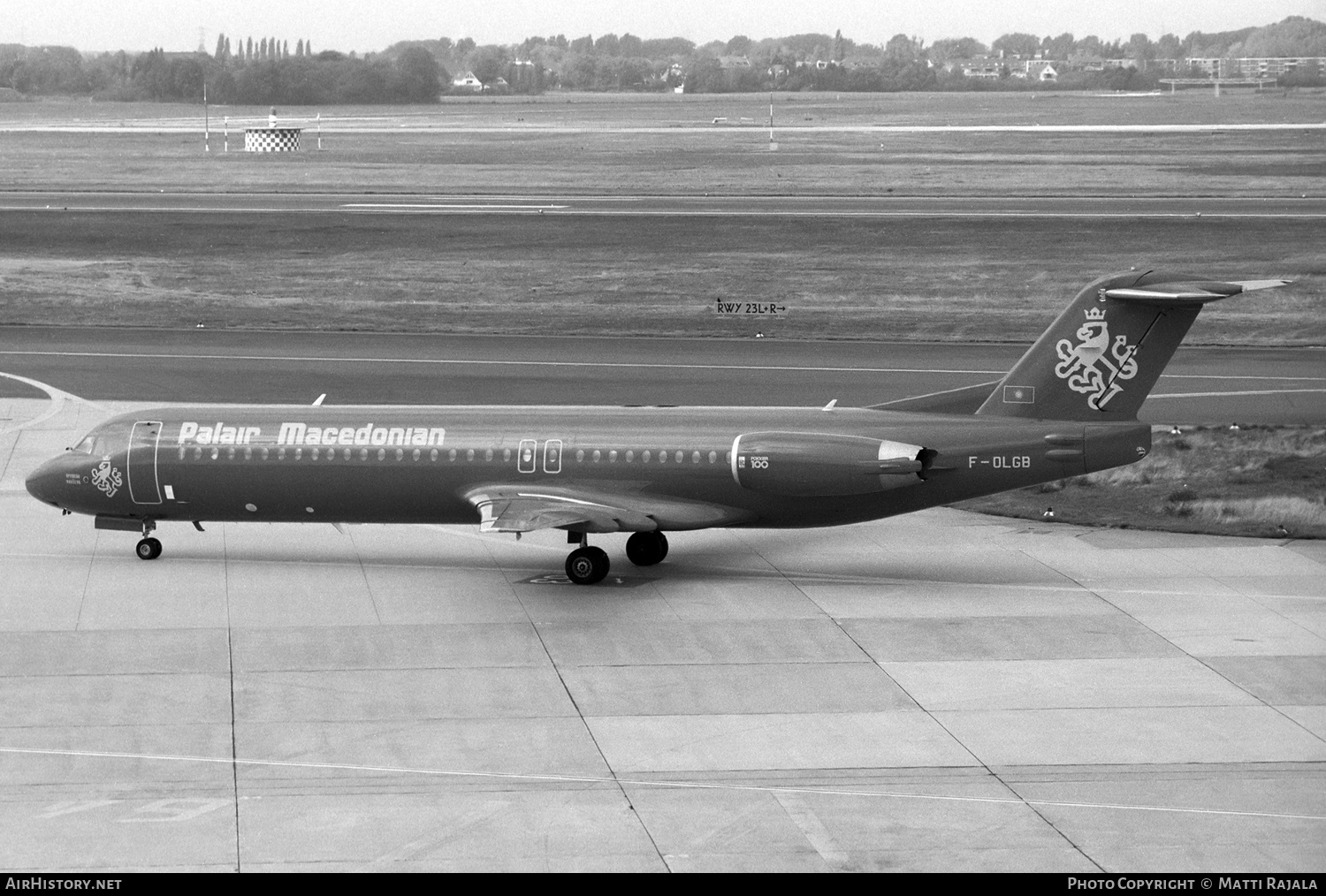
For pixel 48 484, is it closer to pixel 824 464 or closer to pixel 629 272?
pixel 824 464

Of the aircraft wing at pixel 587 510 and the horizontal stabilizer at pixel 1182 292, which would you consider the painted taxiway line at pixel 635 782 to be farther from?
the horizontal stabilizer at pixel 1182 292

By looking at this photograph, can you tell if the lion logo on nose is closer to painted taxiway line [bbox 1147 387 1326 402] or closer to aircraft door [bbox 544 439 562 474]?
aircraft door [bbox 544 439 562 474]

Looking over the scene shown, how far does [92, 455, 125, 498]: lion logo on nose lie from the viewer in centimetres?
3212

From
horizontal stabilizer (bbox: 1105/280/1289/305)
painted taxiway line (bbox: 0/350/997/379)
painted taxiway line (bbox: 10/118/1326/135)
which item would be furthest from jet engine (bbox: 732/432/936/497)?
painted taxiway line (bbox: 10/118/1326/135)

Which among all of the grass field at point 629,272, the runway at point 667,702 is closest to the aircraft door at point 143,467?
the runway at point 667,702

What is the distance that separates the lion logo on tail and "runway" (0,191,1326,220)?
52013 mm

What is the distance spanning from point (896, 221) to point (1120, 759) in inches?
2354

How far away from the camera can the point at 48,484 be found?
3253 centimetres

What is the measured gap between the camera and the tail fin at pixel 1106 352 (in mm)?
28859

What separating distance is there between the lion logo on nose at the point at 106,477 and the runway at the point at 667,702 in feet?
4.93

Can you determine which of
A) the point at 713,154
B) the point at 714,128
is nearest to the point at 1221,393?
the point at 713,154

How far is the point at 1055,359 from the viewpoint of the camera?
1161 inches

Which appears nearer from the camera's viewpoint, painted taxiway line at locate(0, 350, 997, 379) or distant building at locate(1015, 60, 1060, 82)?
painted taxiway line at locate(0, 350, 997, 379)

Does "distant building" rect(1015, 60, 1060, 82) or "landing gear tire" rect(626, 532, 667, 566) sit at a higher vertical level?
"distant building" rect(1015, 60, 1060, 82)
